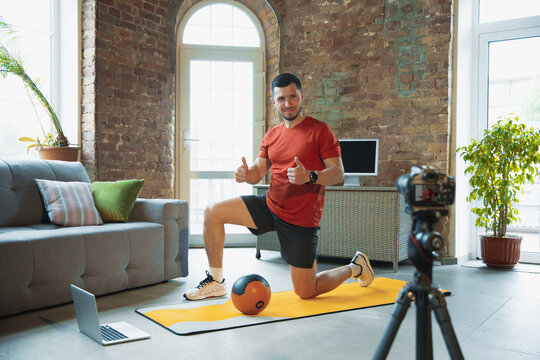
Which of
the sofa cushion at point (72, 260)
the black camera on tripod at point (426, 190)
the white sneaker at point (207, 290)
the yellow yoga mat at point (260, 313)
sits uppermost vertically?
the black camera on tripod at point (426, 190)

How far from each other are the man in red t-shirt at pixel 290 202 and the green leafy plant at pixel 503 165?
185 cm

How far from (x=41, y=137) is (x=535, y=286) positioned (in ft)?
13.5

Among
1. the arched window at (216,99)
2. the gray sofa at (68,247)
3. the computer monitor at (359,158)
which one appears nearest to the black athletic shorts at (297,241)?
the gray sofa at (68,247)

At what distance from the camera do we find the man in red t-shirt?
260 centimetres

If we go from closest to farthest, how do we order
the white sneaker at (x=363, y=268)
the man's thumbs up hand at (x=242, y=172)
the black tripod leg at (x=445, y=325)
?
the black tripod leg at (x=445, y=325)
the man's thumbs up hand at (x=242, y=172)
the white sneaker at (x=363, y=268)

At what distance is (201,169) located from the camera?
4961 millimetres

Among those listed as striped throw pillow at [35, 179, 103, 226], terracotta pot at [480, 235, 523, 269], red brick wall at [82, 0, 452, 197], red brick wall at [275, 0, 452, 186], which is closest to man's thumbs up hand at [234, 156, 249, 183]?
striped throw pillow at [35, 179, 103, 226]

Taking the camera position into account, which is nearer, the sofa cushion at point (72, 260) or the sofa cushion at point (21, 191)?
the sofa cushion at point (72, 260)

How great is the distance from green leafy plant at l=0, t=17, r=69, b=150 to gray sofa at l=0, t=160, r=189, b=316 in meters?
0.69

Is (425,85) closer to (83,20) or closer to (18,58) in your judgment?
(83,20)

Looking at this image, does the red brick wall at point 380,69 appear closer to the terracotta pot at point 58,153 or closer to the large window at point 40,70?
the large window at point 40,70

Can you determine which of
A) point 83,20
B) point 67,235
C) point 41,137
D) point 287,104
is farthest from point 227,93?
point 67,235

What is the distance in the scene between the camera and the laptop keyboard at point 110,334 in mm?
2039

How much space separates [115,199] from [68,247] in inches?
25.6
